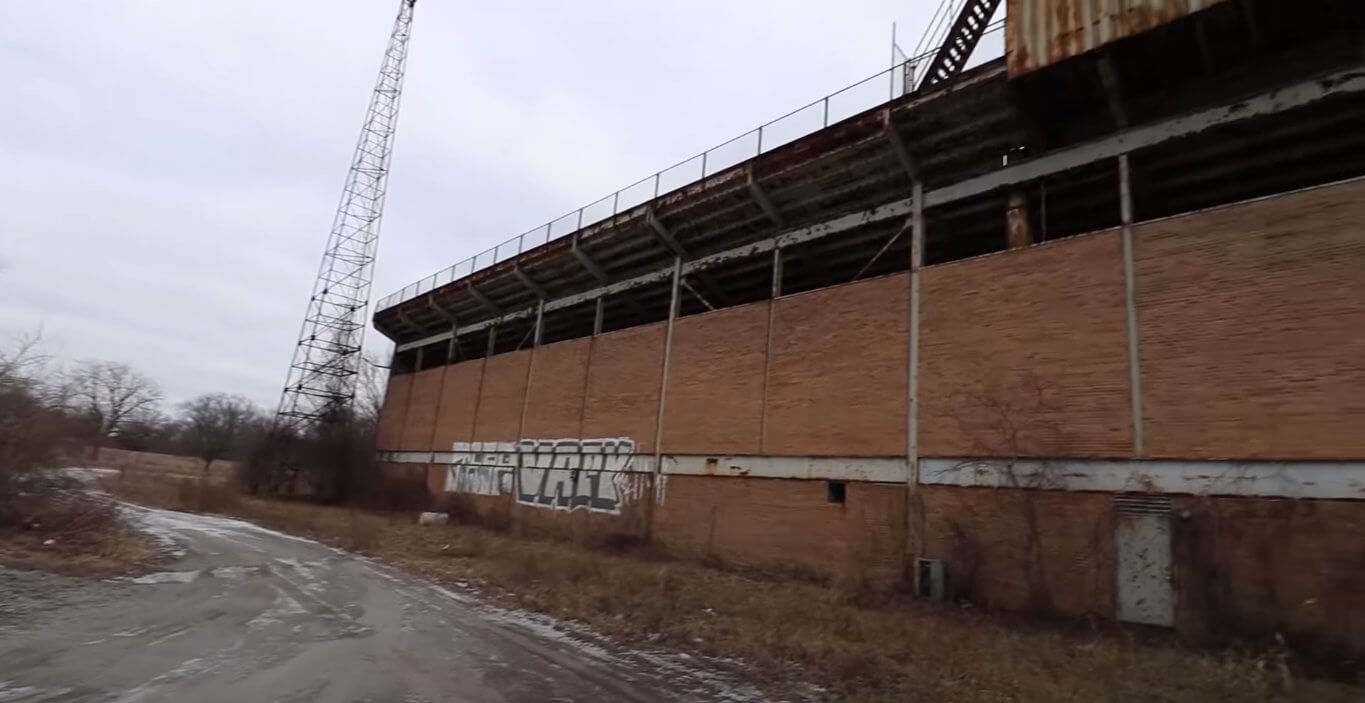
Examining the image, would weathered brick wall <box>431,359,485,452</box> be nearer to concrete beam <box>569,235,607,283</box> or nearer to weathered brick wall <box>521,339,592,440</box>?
weathered brick wall <box>521,339,592,440</box>

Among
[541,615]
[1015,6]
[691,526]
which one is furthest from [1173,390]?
[691,526]

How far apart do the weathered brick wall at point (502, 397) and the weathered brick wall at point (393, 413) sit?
27.5 ft

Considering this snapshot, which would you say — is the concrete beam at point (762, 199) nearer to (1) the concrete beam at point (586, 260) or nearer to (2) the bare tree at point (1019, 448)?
(2) the bare tree at point (1019, 448)

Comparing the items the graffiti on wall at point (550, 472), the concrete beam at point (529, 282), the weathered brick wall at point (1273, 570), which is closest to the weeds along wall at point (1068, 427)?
the weathered brick wall at point (1273, 570)

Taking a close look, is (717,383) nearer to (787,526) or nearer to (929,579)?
(787,526)

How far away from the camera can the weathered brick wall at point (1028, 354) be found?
1239cm

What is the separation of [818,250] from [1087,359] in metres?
8.17

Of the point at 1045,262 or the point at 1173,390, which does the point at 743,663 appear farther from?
the point at 1045,262

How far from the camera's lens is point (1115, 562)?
38.3 feet

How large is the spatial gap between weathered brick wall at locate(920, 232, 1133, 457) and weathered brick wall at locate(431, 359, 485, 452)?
2156 centimetres

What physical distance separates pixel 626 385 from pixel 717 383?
4347mm

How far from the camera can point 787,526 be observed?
55.3 feet

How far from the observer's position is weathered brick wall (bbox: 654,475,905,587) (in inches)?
589

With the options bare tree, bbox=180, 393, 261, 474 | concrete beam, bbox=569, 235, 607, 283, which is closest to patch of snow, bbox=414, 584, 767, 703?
concrete beam, bbox=569, 235, 607, 283
